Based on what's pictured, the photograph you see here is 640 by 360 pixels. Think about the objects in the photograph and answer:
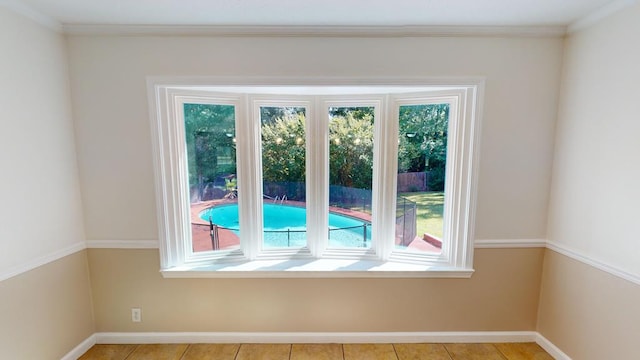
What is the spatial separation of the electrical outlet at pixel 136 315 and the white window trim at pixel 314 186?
17.2 inches

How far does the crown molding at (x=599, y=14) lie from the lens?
151 cm

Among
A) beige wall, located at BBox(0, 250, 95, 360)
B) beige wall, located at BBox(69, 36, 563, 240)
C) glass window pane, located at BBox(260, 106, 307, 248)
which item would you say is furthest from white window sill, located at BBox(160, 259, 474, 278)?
beige wall, located at BBox(69, 36, 563, 240)

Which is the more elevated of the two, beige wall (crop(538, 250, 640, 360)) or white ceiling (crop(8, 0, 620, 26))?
white ceiling (crop(8, 0, 620, 26))

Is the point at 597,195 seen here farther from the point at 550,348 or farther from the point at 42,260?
the point at 42,260

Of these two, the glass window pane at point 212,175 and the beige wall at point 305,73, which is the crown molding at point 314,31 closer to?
the beige wall at point 305,73

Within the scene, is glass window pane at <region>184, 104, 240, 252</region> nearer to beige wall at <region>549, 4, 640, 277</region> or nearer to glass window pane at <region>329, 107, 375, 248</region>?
glass window pane at <region>329, 107, 375, 248</region>

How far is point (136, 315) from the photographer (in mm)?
2096

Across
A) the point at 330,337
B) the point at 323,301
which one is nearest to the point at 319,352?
the point at 330,337

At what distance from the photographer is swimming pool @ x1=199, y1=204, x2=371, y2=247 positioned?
7.66ft

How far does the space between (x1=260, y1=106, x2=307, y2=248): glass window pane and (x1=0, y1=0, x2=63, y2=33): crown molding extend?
1.49 meters

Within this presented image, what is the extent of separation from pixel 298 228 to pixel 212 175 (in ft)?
2.95

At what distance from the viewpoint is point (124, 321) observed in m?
2.10

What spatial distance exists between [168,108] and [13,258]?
1336 millimetres

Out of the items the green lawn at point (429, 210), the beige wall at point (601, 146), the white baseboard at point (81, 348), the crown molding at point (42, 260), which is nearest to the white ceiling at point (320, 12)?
the beige wall at point (601, 146)
